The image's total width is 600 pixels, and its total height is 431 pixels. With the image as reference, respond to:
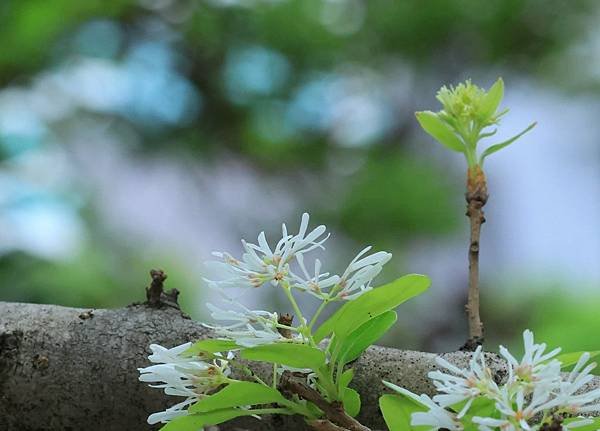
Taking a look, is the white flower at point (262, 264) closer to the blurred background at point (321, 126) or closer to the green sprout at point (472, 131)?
the green sprout at point (472, 131)

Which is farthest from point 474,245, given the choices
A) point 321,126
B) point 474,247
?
point 321,126

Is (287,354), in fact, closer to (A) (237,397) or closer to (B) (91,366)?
(A) (237,397)

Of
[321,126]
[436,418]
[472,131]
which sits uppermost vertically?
[321,126]

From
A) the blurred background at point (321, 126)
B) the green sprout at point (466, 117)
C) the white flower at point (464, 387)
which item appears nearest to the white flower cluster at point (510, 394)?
the white flower at point (464, 387)

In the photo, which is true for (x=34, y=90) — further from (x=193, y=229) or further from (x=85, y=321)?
(x=85, y=321)

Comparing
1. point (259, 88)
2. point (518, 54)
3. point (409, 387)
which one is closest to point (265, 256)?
point (409, 387)

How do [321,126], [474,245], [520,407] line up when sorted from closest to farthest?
[520,407], [474,245], [321,126]
